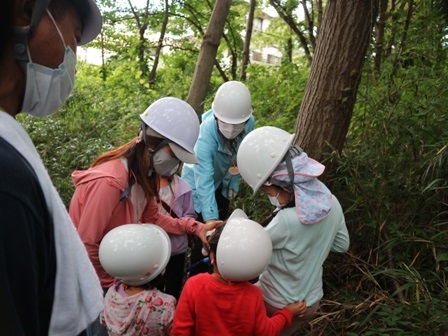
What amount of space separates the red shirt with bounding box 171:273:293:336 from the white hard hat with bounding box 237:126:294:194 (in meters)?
0.62

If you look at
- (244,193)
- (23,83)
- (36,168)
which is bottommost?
(244,193)

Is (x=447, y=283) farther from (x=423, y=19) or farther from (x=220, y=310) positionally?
(x=423, y=19)

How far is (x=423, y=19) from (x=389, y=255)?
10.1 feet

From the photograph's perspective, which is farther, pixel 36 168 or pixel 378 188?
pixel 378 188

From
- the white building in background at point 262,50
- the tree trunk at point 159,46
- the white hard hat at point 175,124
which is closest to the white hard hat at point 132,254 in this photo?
the white hard hat at point 175,124

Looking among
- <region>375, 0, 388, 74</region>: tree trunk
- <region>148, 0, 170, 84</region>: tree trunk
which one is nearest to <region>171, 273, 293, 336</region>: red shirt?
<region>375, 0, 388, 74</region>: tree trunk

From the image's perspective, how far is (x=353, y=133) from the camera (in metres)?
4.47

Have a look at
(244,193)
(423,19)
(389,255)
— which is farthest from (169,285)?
(423,19)

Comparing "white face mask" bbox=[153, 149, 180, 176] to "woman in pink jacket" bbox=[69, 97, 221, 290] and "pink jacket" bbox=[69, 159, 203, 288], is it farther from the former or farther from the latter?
"pink jacket" bbox=[69, 159, 203, 288]

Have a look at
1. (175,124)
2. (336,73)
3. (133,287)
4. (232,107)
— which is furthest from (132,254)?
(336,73)

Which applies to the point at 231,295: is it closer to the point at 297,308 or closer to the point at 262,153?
the point at 297,308

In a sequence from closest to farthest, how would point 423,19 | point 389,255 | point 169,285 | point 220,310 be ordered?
1. point 220,310
2. point 389,255
3. point 169,285
4. point 423,19

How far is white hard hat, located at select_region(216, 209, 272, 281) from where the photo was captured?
7.63 feet

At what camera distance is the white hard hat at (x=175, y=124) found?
2.75 m
